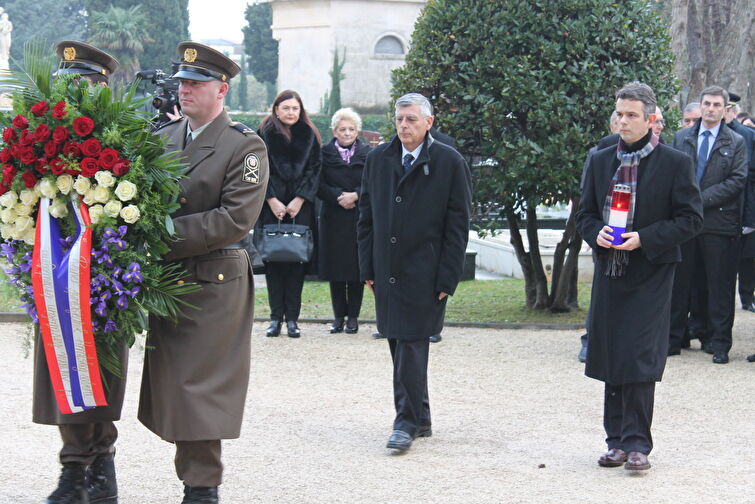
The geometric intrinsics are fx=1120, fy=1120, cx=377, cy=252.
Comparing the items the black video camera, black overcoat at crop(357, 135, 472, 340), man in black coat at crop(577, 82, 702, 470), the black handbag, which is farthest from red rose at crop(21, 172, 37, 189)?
the black handbag

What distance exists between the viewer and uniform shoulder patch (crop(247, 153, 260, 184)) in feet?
Answer: 15.9

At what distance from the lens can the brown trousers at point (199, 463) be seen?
4.81 meters

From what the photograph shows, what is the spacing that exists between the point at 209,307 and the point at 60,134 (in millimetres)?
948

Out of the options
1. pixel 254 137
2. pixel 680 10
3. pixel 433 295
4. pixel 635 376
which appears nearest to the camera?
pixel 254 137

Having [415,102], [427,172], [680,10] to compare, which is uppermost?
[680,10]

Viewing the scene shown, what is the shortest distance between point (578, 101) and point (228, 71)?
5.42m

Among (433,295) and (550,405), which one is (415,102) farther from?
(550,405)

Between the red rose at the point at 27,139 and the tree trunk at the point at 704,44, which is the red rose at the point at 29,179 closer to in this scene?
the red rose at the point at 27,139

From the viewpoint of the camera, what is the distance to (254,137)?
4945mm

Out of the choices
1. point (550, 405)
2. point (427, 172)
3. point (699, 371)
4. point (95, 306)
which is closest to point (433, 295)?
point (427, 172)

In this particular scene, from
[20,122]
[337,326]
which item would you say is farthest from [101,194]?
[337,326]

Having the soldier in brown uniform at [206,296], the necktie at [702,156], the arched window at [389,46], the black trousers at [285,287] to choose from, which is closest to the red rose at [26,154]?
the soldier in brown uniform at [206,296]

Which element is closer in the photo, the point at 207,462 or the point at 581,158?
the point at 207,462

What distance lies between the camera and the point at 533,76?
32.0 feet
